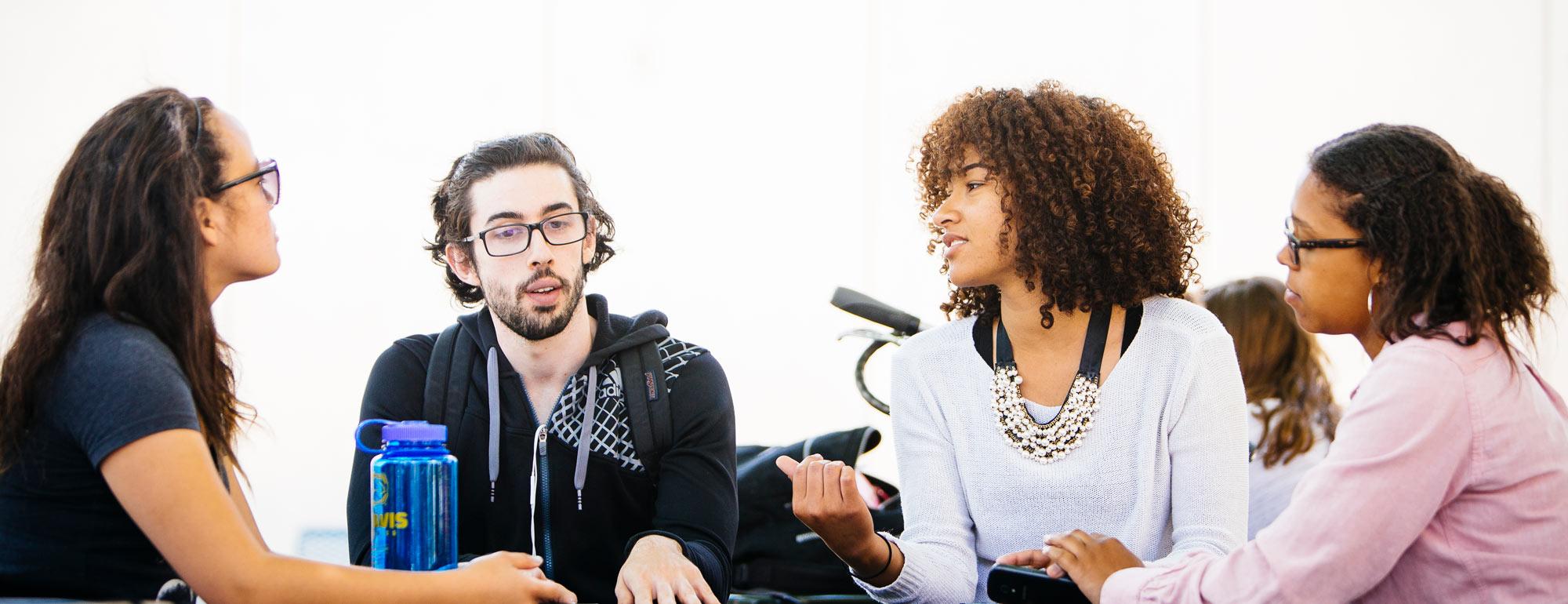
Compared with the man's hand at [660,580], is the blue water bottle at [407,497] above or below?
above

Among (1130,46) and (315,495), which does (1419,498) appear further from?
(315,495)

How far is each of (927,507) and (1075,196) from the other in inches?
22.1

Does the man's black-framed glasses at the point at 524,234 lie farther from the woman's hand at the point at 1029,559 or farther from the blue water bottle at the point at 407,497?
the woman's hand at the point at 1029,559

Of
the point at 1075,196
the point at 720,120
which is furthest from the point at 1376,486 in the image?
the point at 720,120

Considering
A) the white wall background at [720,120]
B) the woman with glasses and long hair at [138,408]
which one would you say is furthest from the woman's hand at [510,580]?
the white wall background at [720,120]

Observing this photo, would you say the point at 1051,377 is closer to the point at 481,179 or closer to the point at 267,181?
the point at 481,179

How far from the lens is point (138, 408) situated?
49.4 inches

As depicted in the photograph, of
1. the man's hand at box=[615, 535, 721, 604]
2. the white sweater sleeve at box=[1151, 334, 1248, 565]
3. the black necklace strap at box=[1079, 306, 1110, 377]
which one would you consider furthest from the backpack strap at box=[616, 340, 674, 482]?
the white sweater sleeve at box=[1151, 334, 1248, 565]

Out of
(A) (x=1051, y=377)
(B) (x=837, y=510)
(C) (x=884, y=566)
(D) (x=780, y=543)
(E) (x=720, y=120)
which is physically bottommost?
(D) (x=780, y=543)

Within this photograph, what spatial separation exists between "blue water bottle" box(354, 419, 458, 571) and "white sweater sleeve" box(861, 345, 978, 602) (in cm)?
63

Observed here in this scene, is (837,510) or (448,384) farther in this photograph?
(448,384)

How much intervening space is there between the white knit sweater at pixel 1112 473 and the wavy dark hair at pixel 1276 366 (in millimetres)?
810

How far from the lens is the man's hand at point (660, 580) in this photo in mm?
1562

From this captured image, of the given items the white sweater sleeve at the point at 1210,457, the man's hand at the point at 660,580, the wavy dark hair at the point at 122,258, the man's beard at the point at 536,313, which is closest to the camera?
the wavy dark hair at the point at 122,258
